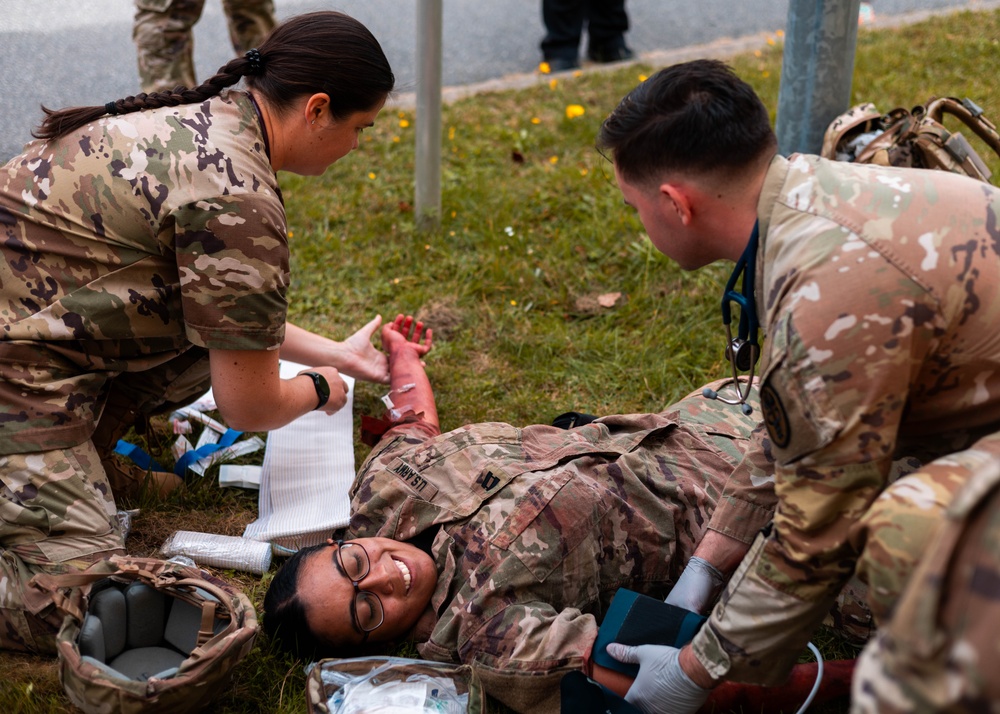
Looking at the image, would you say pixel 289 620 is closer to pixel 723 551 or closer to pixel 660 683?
pixel 660 683

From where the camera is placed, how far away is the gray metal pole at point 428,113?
4.48m

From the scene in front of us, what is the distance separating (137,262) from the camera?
2.67m

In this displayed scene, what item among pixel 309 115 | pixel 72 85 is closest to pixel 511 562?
pixel 309 115

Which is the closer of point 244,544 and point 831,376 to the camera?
point 831,376

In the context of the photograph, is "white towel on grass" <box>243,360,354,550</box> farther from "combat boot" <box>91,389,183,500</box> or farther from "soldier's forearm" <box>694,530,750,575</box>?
"soldier's forearm" <box>694,530,750,575</box>

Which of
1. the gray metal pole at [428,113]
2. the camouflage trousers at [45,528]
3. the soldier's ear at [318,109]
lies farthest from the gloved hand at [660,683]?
the gray metal pole at [428,113]

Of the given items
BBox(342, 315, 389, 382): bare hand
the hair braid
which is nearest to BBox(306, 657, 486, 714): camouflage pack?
BBox(342, 315, 389, 382): bare hand

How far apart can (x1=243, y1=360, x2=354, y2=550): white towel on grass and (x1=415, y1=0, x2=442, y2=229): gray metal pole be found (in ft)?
4.64

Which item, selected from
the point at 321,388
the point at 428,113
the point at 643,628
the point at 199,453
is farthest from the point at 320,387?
the point at 428,113

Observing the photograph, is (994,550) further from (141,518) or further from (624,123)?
(141,518)

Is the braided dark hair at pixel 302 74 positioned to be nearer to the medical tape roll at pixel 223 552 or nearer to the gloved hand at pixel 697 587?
the medical tape roll at pixel 223 552

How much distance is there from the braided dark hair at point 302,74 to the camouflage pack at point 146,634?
4.09 feet

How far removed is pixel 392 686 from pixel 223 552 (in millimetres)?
862

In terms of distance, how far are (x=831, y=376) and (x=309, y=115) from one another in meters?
1.56
